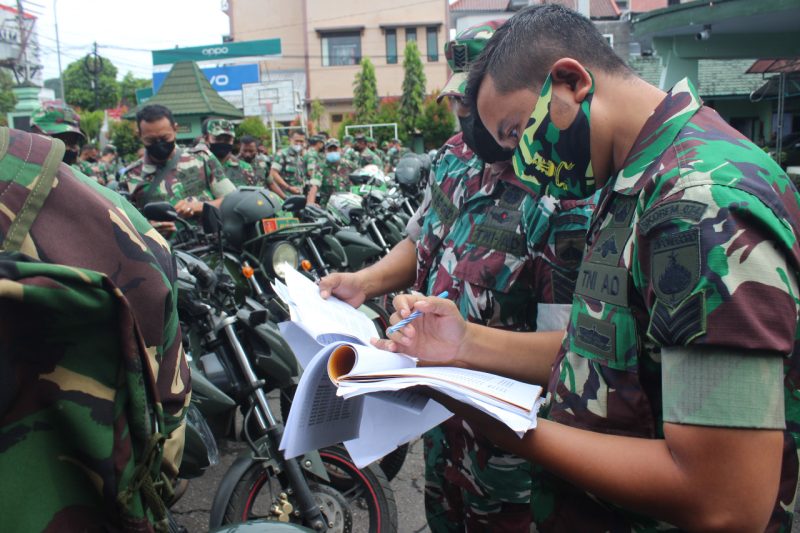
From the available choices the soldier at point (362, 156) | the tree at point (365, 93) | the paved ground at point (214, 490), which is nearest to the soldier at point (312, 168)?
the soldier at point (362, 156)

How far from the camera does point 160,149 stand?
5.19 metres

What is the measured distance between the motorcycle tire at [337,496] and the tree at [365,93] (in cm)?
3560

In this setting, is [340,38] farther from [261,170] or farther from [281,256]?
[281,256]

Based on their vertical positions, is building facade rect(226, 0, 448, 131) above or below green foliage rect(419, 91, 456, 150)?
above

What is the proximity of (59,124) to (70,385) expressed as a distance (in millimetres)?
4870

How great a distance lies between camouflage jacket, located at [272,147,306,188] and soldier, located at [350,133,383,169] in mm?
1113

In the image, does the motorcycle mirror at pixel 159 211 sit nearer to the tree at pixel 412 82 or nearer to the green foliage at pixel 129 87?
the tree at pixel 412 82

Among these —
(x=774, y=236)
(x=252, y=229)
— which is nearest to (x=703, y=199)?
(x=774, y=236)

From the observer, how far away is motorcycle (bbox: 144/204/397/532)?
2.48 metres

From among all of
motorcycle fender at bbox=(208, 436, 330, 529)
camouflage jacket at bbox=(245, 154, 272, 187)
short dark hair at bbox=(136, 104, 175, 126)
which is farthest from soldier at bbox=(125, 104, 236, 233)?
camouflage jacket at bbox=(245, 154, 272, 187)

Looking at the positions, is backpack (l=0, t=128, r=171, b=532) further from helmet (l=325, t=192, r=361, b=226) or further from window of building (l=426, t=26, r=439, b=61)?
window of building (l=426, t=26, r=439, b=61)

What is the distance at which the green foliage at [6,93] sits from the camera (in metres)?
46.0

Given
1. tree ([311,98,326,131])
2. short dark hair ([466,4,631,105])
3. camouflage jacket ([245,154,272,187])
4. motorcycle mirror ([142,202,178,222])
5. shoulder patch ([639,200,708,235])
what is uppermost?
tree ([311,98,326,131])

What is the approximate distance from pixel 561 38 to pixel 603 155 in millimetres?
253
